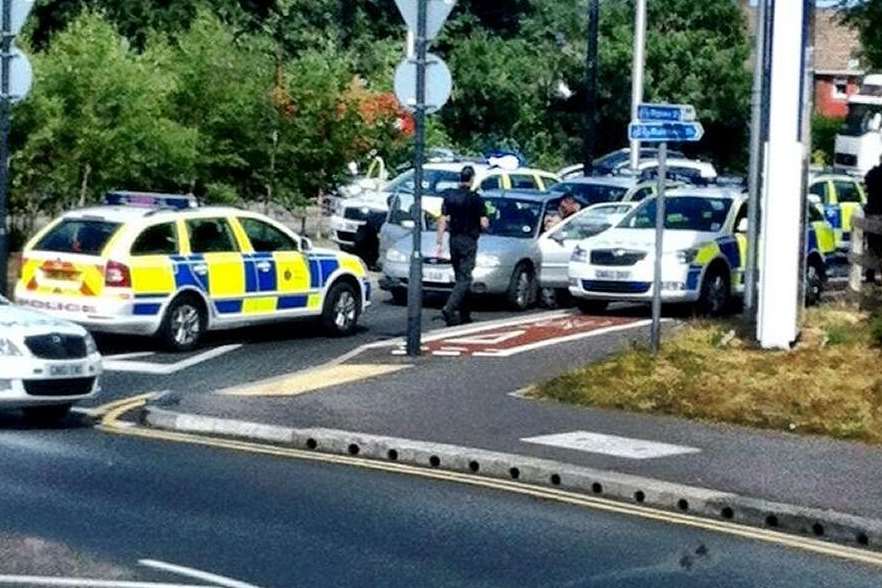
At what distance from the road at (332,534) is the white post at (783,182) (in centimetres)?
653

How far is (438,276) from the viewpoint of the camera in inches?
1142

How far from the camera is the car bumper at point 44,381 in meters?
17.6

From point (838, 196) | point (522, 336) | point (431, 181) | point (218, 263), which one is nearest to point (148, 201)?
point (218, 263)

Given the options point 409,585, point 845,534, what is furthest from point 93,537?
point 845,534

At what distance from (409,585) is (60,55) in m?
23.2

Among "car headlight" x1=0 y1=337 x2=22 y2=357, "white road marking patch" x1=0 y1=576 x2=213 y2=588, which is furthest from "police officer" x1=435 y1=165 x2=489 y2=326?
"white road marking patch" x1=0 y1=576 x2=213 y2=588

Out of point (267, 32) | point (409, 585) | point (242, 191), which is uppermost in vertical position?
point (267, 32)

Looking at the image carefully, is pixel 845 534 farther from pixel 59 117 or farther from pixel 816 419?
pixel 59 117

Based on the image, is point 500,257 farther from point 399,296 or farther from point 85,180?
point 85,180

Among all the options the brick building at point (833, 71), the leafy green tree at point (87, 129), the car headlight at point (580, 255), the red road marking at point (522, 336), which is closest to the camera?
the red road marking at point (522, 336)

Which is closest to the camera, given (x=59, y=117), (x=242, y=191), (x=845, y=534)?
(x=845, y=534)

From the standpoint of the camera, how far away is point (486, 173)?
37.8 m

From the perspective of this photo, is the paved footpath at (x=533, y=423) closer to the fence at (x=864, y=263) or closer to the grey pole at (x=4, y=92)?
the fence at (x=864, y=263)

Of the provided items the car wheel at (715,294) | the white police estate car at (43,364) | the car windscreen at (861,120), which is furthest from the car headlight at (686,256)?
the car windscreen at (861,120)
